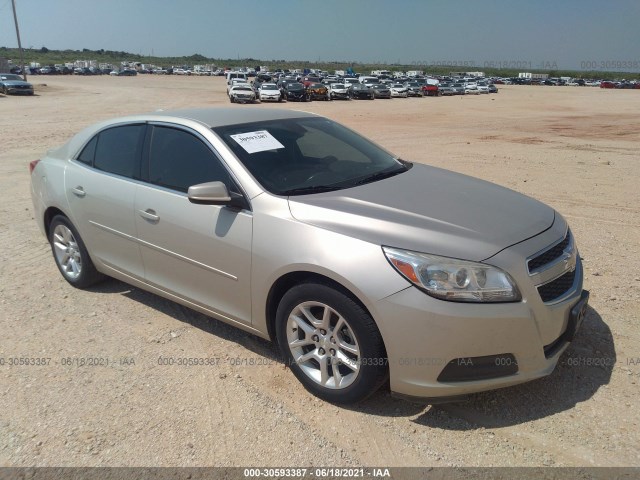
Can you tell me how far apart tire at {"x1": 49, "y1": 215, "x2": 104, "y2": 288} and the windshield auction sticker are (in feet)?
6.25

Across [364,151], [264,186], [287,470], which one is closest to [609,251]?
[364,151]

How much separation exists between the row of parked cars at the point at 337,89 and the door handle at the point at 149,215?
32.8 metres

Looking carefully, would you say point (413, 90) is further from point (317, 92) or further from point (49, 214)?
point (49, 214)

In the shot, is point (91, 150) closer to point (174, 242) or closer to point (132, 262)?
point (132, 262)

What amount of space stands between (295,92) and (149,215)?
36632mm

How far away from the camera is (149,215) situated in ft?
12.5

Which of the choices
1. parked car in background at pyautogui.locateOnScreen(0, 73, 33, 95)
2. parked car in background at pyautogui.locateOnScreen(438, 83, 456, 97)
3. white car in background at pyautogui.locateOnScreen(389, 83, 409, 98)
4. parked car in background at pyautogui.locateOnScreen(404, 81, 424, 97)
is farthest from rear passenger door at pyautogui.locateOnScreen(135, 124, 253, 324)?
parked car in background at pyautogui.locateOnScreen(438, 83, 456, 97)

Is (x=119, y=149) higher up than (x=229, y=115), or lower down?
lower down

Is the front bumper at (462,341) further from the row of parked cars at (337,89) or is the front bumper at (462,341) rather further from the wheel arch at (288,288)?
the row of parked cars at (337,89)

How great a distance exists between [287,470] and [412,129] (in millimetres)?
18083

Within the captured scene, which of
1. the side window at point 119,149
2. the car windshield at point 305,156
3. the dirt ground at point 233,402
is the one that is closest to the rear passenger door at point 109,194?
the side window at point 119,149

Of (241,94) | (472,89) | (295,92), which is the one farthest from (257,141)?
(472,89)

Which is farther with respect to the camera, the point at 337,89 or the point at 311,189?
the point at 337,89

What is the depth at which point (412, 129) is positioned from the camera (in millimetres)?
19578
